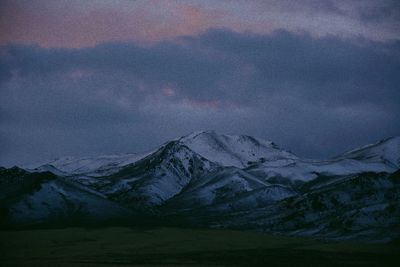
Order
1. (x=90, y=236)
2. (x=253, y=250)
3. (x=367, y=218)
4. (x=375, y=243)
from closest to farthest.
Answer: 1. (x=253, y=250)
2. (x=375, y=243)
3. (x=90, y=236)
4. (x=367, y=218)

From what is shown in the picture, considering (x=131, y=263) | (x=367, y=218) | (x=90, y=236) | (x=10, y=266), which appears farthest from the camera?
(x=367, y=218)

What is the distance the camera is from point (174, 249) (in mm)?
148125

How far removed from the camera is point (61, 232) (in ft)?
617

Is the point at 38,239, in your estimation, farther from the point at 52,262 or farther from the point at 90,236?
the point at 52,262

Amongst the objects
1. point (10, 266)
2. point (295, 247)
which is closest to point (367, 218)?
point (295, 247)

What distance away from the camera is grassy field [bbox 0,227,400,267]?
116688 millimetres

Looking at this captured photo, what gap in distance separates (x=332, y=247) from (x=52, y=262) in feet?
219

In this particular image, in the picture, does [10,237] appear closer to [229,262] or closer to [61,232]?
[61,232]

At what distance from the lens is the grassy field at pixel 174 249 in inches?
4594

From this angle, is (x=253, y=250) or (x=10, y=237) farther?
(x=10, y=237)

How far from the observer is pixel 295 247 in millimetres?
154375

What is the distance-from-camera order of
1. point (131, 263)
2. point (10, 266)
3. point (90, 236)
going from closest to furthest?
point (10, 266) → point (131, 263) → point (90, 236)

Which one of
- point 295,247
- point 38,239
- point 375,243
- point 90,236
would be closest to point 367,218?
point 375,243

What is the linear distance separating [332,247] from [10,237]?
265ft
